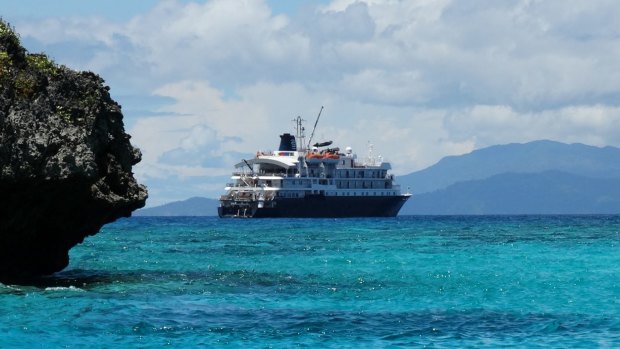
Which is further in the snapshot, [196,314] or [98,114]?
[98,114]

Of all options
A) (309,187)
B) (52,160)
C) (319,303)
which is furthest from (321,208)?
(52,160)

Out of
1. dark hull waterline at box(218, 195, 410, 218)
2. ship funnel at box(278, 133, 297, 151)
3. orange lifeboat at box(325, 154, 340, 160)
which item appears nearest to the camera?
dark hull waterline at box(218, 195, 410, 218)

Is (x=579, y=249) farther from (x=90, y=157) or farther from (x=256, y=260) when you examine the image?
(x=90, y=157)

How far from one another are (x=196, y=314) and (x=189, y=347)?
11.1 ft

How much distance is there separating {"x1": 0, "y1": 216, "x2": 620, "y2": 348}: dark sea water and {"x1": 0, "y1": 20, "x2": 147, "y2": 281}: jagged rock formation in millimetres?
1147

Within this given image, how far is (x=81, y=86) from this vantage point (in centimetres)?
2356

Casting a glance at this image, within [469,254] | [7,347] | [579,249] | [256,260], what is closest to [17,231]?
[7,347]

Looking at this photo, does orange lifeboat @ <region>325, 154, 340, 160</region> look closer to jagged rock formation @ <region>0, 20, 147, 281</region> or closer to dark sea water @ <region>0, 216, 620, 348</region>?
dark sea water @ <region>0, 216, 620, 348</region>

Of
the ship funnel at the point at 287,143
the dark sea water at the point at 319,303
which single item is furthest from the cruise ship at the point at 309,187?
the dark sea water at the point at 319,303

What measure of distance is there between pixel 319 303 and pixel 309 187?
9701 centimetres

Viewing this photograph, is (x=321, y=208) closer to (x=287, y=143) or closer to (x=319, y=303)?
(x=287, y=143)

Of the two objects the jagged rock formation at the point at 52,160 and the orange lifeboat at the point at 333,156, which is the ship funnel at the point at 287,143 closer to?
the orange lifeboat at the point at 333,156

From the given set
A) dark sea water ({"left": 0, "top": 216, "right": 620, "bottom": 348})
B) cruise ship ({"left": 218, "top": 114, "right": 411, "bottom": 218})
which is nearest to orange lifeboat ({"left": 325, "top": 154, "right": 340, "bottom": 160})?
cruise ship ({"left": 218, "top": 114, "right": 411, "bottom": 218})

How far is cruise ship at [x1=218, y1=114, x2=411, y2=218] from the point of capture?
116875mm
